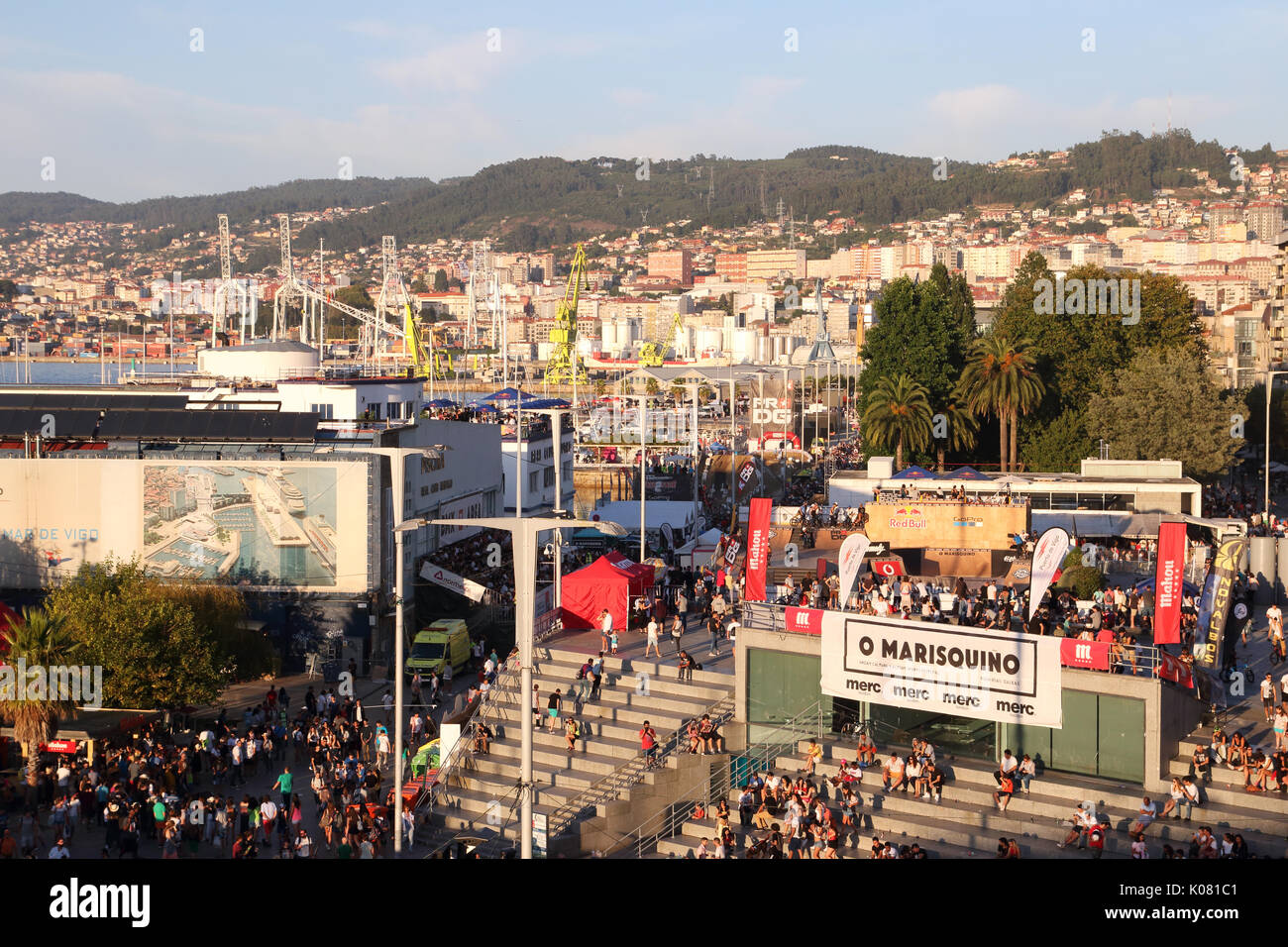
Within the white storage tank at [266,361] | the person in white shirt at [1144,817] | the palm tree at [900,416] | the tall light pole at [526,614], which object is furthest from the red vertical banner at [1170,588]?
the white storage tank at [266,361]

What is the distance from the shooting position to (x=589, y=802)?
20.4m

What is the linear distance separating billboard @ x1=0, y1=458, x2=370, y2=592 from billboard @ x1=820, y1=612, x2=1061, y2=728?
56.0 feet

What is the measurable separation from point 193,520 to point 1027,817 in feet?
80.6

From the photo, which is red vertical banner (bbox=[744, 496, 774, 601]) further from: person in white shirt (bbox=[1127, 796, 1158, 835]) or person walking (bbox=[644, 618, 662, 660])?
person in white shirt (bbox=[1127, 796, 1158, 835])

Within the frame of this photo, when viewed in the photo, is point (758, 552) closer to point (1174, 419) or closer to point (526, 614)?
point (526, 614)

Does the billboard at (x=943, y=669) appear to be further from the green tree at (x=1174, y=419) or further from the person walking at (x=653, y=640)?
the green tree at (x=1174, y=419)

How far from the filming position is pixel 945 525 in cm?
3481

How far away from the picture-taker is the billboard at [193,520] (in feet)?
116

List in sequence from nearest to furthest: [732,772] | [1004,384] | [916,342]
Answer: [732,772] → [1004,384] → [916,342]

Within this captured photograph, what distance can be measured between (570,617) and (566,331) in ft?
477

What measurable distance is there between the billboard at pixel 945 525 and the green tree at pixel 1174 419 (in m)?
23.8

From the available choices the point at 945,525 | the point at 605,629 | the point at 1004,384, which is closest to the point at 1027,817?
the point at 605,629
